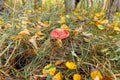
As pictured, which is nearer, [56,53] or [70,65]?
[70,65]

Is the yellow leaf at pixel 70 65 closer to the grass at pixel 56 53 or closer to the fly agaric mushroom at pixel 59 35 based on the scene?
the grass at pixel 56 53

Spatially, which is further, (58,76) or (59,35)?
(59,35)

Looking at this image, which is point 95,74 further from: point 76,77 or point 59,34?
point 59,34

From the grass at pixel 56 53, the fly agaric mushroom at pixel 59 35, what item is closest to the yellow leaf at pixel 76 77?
the grass at pixel 56 53

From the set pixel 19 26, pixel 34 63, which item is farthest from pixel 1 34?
pixel 34 63

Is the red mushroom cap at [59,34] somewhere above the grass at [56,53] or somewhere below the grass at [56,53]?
above

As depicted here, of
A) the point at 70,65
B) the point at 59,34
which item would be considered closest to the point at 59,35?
the point at 59,34

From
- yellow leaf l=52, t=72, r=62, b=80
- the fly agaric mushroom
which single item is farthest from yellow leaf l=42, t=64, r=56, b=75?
the fly agaric mushroom

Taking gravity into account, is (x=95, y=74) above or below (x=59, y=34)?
below

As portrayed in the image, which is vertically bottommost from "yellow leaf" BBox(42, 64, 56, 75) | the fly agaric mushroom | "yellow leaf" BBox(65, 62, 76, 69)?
"yellow leaf" BBox(42, 64, 56, 75)

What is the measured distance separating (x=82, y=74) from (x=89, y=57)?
0.31 feet

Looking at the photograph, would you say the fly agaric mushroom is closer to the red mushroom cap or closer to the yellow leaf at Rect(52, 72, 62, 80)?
the red mushroom cap

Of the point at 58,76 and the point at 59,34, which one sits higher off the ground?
the point at 59,34

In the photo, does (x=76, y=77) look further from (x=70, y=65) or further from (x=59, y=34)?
(x=59, y=34)
